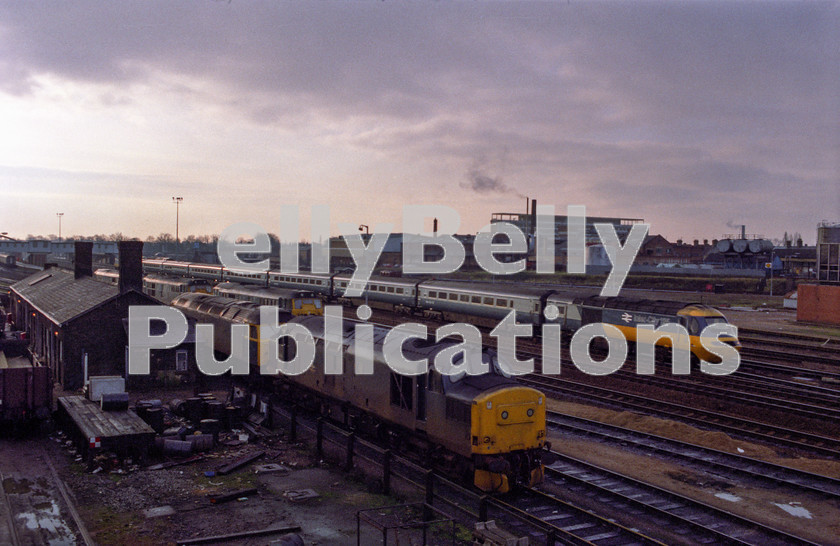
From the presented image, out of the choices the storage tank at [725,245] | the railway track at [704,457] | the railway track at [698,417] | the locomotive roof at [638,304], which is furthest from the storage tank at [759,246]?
the railway track at [704,457]

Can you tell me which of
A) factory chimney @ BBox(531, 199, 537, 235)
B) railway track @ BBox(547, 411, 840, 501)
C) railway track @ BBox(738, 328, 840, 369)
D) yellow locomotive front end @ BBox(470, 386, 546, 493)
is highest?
factory chimney @ BBox(531, 199, 537, 235)

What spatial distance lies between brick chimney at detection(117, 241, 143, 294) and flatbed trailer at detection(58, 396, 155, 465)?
9.01 m

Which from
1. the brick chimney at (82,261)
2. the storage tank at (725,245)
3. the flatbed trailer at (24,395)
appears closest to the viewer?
the flatbed trailer at (24,395)

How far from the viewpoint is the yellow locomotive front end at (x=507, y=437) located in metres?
13.0

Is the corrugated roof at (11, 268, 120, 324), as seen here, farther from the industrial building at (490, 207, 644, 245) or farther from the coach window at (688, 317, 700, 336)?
the industrial building at (490, 207, 644, 245)

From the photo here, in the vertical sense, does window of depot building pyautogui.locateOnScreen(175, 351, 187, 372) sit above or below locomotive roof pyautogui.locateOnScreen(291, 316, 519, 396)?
below

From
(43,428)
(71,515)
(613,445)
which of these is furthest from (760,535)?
(43,428)

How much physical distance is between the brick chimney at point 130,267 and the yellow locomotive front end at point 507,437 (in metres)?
19.3

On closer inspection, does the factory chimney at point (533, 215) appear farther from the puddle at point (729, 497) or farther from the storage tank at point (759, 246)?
the puddle at point (729, 497)

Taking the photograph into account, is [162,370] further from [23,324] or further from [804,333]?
[804,333]

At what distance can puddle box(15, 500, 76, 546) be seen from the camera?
11.6 meters

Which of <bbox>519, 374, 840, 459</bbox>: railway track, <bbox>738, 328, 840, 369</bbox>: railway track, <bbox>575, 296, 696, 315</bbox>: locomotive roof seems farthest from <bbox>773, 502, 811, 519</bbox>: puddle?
<bbox>738, 328, 840, 369</bbox>: railway track

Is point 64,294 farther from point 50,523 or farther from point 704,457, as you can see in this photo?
point 704,457

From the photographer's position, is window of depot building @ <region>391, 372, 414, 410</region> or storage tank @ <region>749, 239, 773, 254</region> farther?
storage tank @ <region>749, 239, 773, 254</region>
